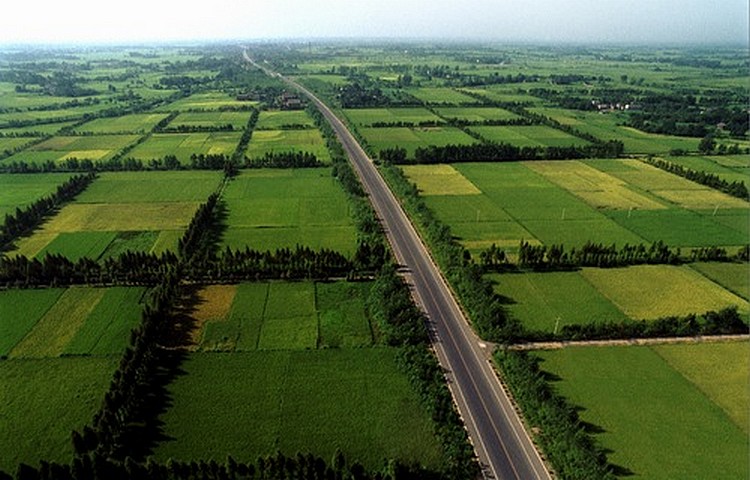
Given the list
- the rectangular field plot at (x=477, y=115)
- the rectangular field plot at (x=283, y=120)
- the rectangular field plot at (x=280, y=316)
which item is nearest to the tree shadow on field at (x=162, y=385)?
the rectangular field plot at (x=280, y=316)

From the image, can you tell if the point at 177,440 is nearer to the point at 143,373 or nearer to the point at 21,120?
the point at 143,373

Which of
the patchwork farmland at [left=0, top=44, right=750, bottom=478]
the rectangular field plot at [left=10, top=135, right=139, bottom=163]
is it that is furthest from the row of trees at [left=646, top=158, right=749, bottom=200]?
the rectangular field plot at [left=10, top=135, right=139, bottom=163]

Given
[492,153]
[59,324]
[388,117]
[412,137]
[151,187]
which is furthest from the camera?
[388,117]

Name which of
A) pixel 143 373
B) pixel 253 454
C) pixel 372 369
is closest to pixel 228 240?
pixel 143 373

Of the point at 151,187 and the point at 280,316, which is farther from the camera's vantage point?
the point at 151,187

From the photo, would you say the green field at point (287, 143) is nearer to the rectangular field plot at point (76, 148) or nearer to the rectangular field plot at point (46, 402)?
the rectangular field plot at point (76, 148)

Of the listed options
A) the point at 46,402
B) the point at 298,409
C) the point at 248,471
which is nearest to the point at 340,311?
the point at 298,409

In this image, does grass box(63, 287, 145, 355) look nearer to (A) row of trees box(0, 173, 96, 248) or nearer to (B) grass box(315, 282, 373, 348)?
(B) grass box(315, 282, 373, 348)

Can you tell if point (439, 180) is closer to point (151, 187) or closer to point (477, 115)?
point (151, 187)
